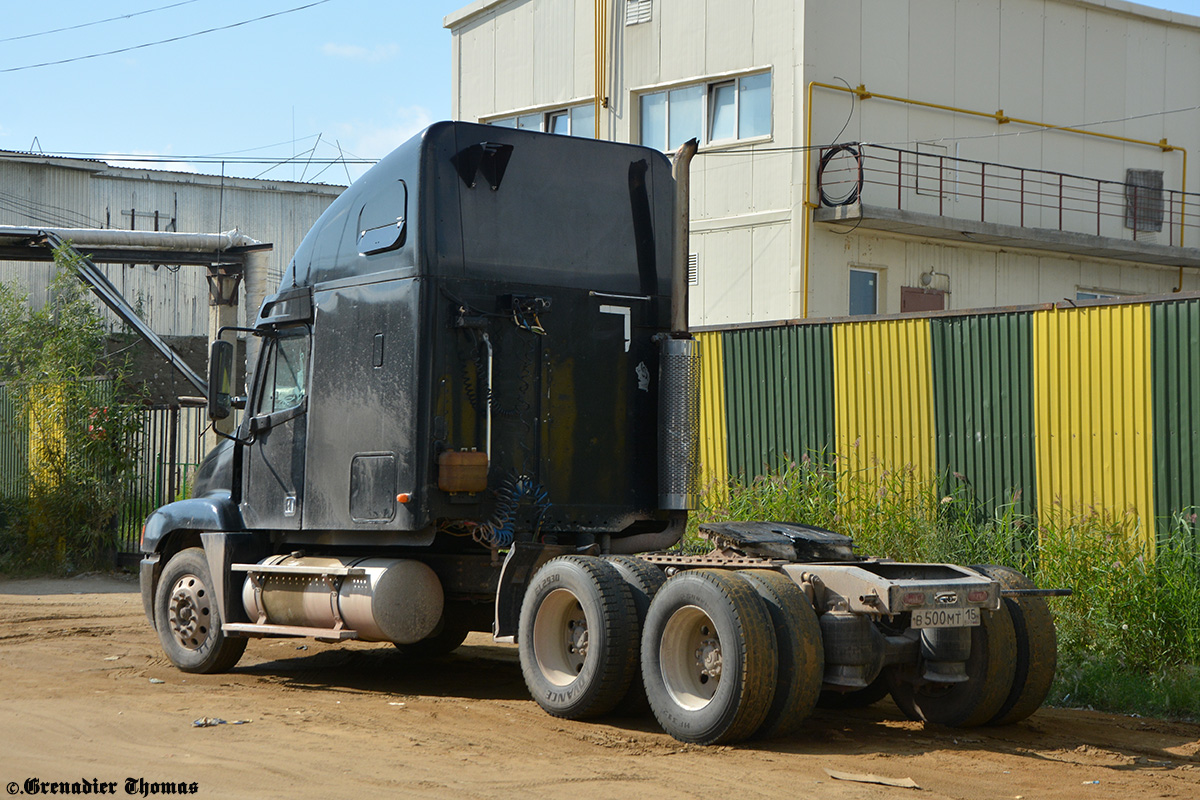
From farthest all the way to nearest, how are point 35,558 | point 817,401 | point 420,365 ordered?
point 35,558
point 817,401
point 420,365

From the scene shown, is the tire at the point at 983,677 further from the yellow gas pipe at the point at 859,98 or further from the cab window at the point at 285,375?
the yellow gas pipe at the point at 859,98

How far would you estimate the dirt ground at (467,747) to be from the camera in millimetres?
6246

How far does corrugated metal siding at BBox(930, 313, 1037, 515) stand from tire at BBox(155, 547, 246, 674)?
6.36m

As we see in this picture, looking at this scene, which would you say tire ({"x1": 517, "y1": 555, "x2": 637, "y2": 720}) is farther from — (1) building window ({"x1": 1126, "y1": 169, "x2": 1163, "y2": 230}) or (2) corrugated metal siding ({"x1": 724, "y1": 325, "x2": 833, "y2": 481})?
(1) building window ({"x1": 1126, "y1": 169, "x2": 1163, "y2": 230})

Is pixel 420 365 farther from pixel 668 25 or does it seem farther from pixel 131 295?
pixel 131 295

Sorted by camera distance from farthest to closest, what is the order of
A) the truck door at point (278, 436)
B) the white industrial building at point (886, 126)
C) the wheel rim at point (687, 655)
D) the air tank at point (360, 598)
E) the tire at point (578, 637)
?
the white industrial building at point (886, 126)
the truck door at point (278, 436)
the air tank at point (360, 598)
the tire at point (578, 637)
the wheel rim at point (687, 655)

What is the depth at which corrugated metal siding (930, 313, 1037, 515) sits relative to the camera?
11.6 metres

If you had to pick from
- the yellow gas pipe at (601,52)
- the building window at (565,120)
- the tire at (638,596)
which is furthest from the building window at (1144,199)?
the tire at (638,596)

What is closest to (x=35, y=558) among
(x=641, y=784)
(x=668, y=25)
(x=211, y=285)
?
(x=211, y=285)

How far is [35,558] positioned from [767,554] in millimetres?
14130

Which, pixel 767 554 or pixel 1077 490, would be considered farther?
pixel 1077 490

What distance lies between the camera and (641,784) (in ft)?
20.6

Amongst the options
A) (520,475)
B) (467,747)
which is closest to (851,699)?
(520,475)

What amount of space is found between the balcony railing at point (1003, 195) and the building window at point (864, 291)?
3.78ft
